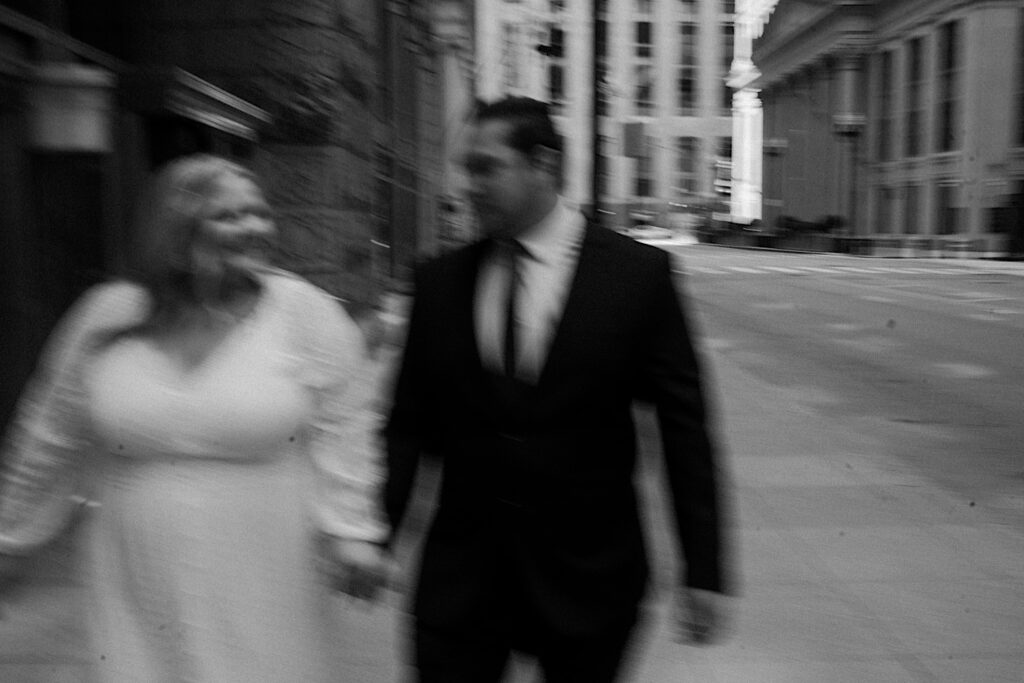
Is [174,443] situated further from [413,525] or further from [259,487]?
[413,525]

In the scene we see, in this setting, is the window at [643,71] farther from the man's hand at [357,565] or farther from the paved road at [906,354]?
the man's hand at [357,565]

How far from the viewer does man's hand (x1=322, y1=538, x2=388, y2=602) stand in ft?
10.2

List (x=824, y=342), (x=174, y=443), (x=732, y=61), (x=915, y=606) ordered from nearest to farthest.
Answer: (x=174, y=443)
(x=915, y=606)
(x=824, y=342)
(x=732, y=61)

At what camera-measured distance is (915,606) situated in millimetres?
5926

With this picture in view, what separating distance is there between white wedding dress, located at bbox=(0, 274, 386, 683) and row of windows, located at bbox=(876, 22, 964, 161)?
60.4 m

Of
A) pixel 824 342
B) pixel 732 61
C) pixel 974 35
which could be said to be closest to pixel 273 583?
pixel 824 342

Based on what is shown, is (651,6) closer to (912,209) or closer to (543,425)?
(912,209)

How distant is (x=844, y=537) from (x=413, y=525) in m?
2.31

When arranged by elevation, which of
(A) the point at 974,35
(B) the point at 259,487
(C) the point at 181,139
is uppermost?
(A) the point at 974,35

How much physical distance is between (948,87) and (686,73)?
4086cm

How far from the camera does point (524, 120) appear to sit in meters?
2.94

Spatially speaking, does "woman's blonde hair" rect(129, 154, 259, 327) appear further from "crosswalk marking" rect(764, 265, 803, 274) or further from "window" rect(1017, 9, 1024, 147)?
"window" rect(1017, 9, 1024, 147)

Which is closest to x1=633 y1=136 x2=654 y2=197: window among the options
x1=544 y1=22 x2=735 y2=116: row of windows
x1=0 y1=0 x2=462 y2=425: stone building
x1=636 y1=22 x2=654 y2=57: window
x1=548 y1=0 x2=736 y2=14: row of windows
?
x1=544 y1=22 x2=735 y2=116: row of windows

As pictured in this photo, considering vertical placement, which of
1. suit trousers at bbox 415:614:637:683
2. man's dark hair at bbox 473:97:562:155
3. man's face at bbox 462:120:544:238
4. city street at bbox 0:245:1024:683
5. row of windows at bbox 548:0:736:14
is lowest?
city street at bbox 0:245:1024:683
